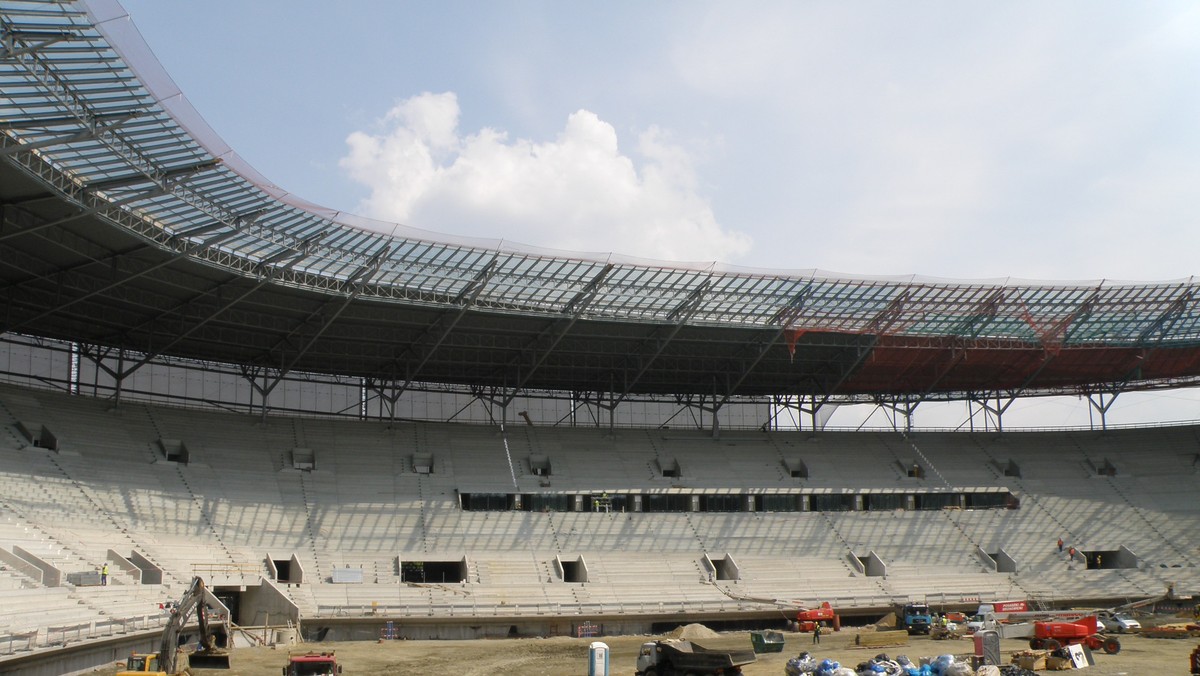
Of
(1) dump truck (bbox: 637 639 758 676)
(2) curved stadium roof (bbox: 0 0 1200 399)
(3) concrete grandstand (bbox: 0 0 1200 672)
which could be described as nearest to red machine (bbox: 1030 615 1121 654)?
(1) dump truck (bbox: 637 639 758 676)

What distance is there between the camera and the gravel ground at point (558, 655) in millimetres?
Result: 30109

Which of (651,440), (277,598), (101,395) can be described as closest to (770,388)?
(651,440)

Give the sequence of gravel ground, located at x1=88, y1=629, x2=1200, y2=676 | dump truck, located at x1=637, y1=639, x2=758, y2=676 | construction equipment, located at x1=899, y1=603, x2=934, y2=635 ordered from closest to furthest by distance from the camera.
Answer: dump truck, located at x1=637, y1=639, x2=758, y2=676
gravel ground, located at x1=88, y1=629, x2=1200, y2=676
construction equipment, located at x1=899, y1=603, x2=934, y2=635

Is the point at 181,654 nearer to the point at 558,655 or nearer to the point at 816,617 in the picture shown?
the point at 558,655

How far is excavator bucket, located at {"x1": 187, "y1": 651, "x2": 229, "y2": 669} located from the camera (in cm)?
2845

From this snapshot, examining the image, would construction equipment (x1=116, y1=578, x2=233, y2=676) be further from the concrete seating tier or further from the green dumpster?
the green dumpster

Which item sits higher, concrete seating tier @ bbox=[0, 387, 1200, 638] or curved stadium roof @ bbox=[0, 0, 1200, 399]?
curved stadium roof @ bbox=[0, 0, 1200, 399]

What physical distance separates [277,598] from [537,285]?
17.1m

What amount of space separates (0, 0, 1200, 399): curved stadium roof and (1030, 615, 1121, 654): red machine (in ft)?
63.6

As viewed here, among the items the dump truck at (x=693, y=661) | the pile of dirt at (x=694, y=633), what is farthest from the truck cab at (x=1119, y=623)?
the dump truck at (x=693, y=661)

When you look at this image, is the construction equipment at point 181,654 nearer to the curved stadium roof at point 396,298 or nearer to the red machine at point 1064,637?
the curved stadium roof at point 396,298

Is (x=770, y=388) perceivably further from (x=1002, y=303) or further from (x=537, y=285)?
(x=537, y=285)

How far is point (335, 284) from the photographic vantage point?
4284cm

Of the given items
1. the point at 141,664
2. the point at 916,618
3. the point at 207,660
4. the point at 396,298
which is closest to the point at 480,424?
the point at 396,298
